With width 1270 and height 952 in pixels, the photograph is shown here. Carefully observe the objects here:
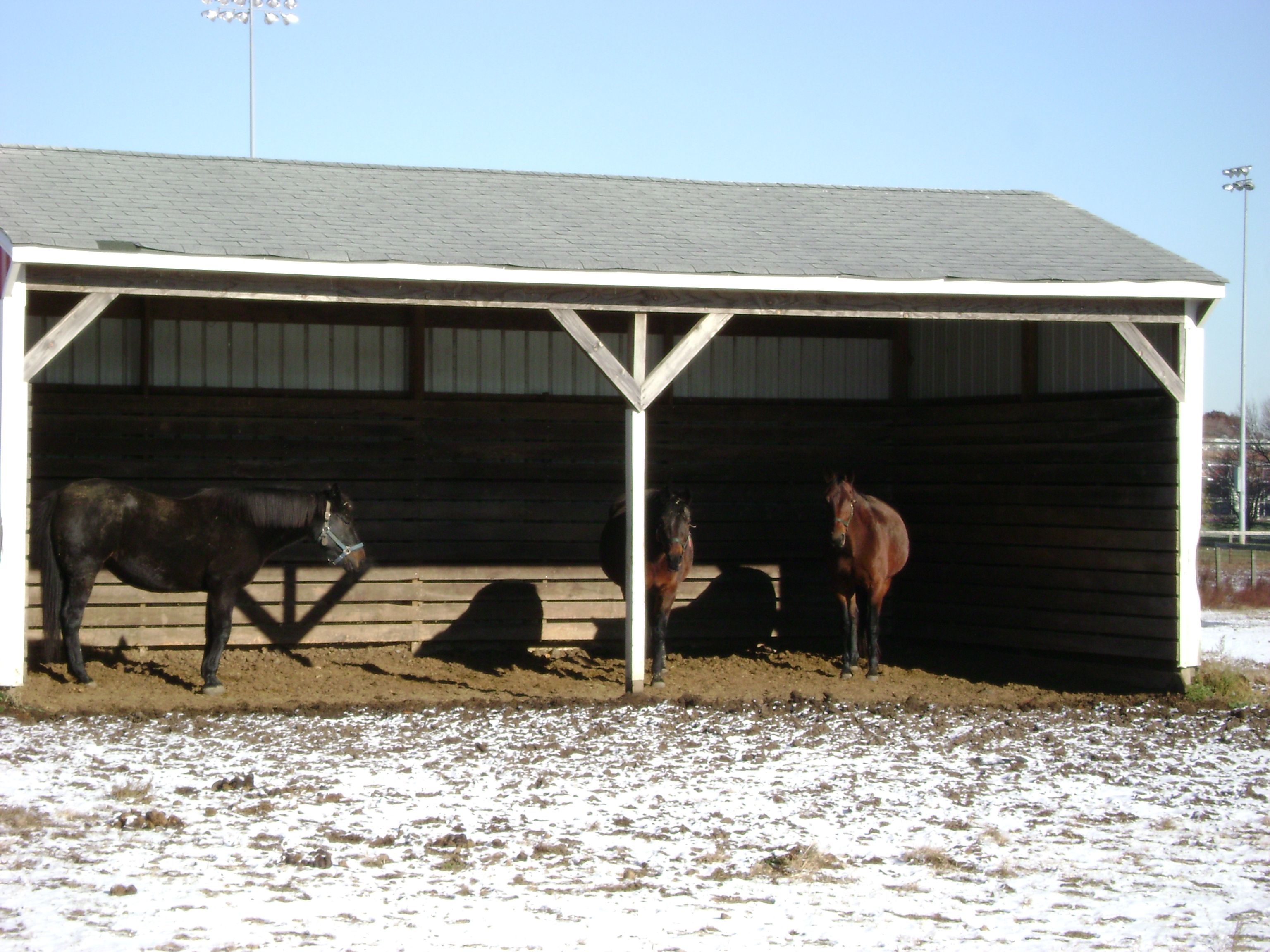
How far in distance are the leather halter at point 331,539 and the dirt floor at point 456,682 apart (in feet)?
3.13

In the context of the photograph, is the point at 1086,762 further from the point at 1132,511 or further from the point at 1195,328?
the point at 1195,328

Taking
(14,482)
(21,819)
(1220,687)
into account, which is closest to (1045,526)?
(1220,687)

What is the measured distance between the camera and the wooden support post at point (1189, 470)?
353 inches

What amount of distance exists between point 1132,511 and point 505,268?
4.84 meters

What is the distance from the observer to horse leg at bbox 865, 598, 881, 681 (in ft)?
32.4

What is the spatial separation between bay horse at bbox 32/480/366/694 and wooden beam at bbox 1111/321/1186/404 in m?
5.38

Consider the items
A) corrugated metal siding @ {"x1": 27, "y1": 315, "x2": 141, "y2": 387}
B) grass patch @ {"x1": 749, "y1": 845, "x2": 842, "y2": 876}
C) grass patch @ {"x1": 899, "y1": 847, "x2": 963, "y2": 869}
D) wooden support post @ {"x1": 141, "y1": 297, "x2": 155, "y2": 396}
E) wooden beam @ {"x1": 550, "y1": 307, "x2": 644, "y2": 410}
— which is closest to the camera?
grass patch @ {"x1": 749, "y1": 845, "x2": 842, "y2": 876}

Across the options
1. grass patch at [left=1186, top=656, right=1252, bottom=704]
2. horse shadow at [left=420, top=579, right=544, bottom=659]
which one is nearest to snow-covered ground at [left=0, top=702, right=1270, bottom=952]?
grass patch at [left=1186, top=656, right=1252, bottom=704]

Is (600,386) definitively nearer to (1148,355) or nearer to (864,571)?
(864,571)

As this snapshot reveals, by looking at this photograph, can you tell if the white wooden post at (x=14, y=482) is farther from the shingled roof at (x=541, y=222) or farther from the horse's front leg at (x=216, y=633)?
the horse's front leg at (x=216, y=633)

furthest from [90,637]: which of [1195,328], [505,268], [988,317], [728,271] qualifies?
[1195,328]

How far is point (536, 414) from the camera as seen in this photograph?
10.8 m

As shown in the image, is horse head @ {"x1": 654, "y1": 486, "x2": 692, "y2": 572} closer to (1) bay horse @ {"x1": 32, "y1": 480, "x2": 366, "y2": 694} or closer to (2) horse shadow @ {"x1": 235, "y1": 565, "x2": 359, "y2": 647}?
(1) bay horse @ {"x1": 32, "y1": 480, "x2": 366, "y2": 694}

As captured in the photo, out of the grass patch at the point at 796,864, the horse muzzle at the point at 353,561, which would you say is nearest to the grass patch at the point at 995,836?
the grass patch at the point at 796,864
